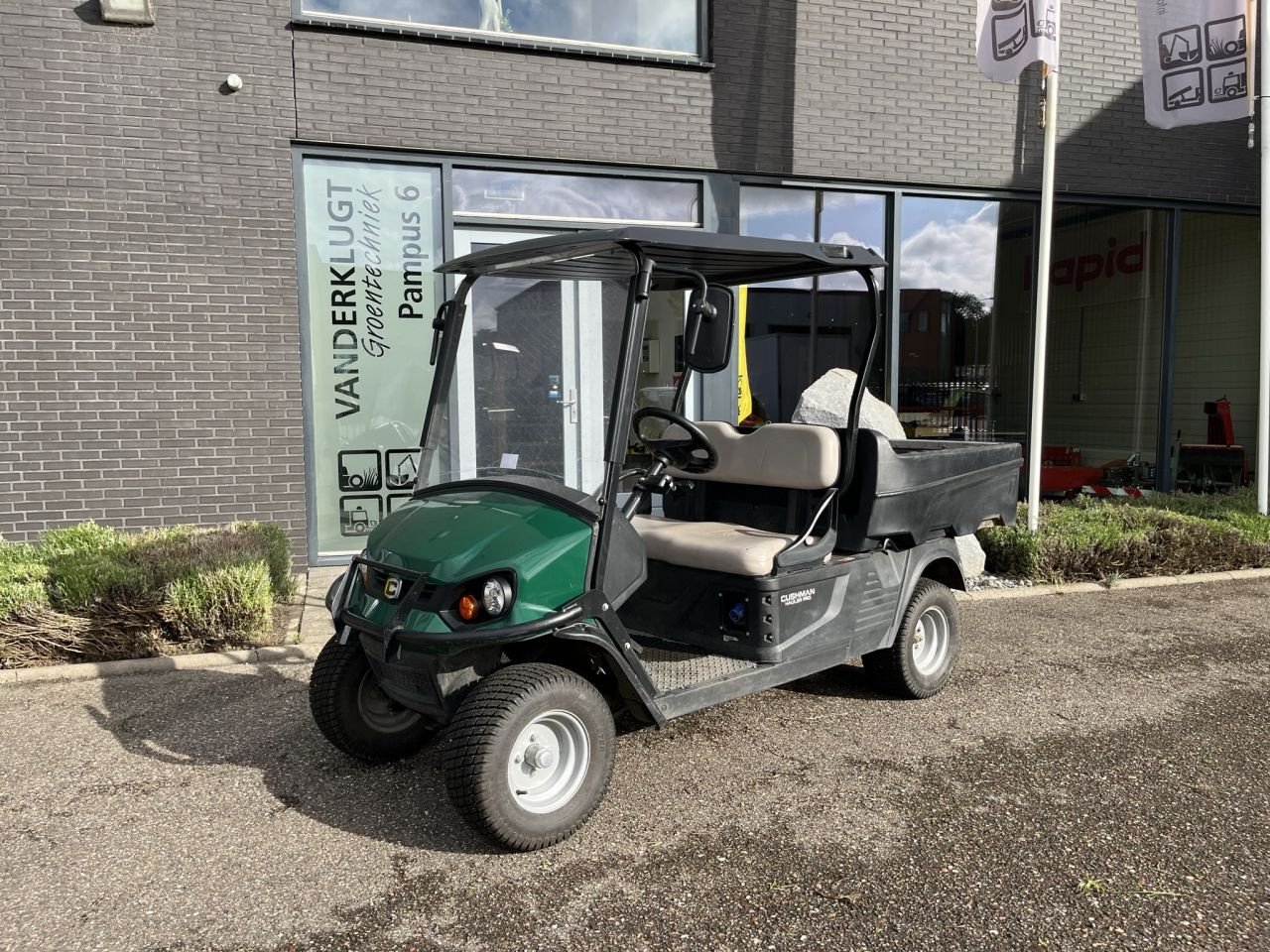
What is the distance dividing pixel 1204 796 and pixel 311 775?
10.7 feet

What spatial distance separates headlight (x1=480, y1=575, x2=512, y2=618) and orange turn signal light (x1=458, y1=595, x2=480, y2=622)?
0.03 metres

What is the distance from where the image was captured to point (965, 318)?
9.27 metres

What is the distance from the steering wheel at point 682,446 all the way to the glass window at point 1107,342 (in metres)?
7.17

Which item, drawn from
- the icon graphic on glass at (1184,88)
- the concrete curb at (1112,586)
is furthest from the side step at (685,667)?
the icon graphic on glass at (1184,88)

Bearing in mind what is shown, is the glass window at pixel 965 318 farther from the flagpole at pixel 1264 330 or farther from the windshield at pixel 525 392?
the windshield at pixel 525 392

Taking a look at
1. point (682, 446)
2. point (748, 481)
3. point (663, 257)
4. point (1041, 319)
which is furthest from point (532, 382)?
point (1041, 319)

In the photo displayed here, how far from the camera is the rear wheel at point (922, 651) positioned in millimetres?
4359

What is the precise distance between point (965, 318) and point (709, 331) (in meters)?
6.82

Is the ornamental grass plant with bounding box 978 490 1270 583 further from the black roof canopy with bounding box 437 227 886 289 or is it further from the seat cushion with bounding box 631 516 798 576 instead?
the black roof canopy with bounding box 437 227 886 289

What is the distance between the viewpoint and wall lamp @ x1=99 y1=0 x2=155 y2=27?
645cm

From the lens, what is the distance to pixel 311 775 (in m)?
3.64

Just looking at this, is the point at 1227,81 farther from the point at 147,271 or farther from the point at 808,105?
the point at 147,271

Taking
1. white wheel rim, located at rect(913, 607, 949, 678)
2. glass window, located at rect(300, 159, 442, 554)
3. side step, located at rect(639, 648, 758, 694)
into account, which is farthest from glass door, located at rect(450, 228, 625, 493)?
glass window, located at rect(300, 159, 442, 554)

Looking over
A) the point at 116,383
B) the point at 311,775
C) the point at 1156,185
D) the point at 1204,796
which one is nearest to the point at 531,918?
the point at 311,775
